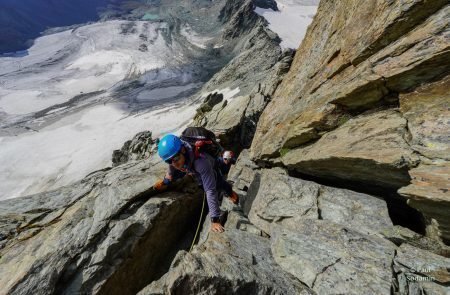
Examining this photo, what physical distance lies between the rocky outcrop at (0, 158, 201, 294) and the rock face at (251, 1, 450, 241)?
446cm

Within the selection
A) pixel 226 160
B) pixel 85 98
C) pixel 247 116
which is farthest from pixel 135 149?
pixel 85 98

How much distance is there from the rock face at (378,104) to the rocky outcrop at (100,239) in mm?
4455

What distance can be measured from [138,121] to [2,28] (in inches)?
4277

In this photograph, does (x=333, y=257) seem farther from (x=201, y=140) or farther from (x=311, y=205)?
(x=201, y=140)

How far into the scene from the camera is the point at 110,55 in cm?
9619

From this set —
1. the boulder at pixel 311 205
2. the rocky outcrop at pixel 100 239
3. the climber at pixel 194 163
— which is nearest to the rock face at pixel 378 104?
the boulder at pixel 311 205

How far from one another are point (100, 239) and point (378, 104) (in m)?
8.42

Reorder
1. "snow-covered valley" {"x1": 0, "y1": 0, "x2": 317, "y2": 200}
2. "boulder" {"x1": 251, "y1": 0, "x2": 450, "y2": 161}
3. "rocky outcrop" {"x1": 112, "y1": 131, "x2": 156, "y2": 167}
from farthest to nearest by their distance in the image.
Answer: "snow-covered valley" {"x1": 0, "y1": 0, "x2": 317, "y2": 200}
"rocky outcrop" {"x1": 112, "y1": 131, "x2": 156, "y2": 167}
"boulder" {"x1": 251, "y1": 0, "x2": 450, "y2": 161}

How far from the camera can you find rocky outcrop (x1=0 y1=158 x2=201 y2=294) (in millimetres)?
8023

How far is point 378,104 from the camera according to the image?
7.54 metres

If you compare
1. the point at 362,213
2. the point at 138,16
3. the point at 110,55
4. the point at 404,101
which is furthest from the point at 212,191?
the point at 138,16

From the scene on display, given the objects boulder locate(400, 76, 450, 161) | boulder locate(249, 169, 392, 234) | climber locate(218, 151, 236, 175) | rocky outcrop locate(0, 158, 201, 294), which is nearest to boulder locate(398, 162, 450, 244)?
boulder locate(400, 76, 450, 161)

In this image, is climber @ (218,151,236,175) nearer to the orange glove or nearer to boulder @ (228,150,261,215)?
boulder @ (228,150,261,215)

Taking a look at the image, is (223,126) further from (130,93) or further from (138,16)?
(138,16)
